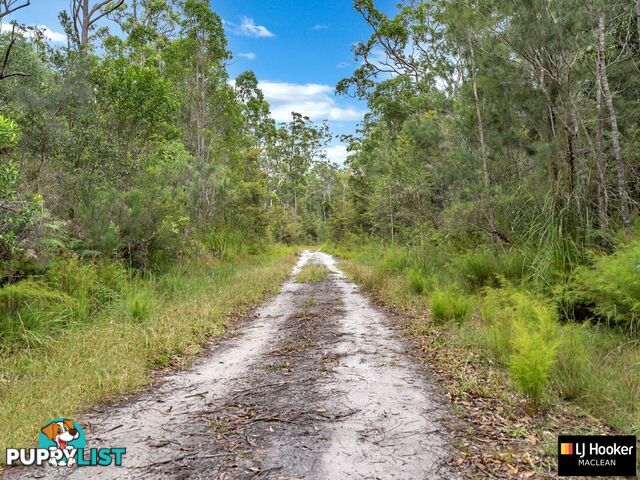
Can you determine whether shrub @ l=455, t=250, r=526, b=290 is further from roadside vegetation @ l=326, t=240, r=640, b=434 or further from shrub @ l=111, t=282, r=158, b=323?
shrub @ l=111, t=282, r=158, b=323

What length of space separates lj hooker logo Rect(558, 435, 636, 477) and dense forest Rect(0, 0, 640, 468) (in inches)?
16.6

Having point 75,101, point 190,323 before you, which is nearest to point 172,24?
point 75,101

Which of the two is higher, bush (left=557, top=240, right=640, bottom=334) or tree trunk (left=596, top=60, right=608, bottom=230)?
tree trunk (left=596, top=60, right=608, bottom=230)

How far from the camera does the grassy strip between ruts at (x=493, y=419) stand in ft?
9.41

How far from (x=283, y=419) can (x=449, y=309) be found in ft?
13.5

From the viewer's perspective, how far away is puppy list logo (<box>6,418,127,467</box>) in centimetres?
298

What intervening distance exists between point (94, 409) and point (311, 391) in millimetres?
2079

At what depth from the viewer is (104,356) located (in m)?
5.00

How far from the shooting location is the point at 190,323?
689cm

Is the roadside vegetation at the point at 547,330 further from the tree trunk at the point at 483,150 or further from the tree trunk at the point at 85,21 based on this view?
the tree trunk at the point at 85,21

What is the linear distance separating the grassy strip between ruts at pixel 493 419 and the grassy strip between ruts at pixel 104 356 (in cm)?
334

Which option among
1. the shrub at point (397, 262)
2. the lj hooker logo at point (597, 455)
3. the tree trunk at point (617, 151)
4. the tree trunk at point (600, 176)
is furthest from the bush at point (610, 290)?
the shrub at point (397, 262)

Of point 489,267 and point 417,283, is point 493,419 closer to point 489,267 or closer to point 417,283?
point 489,267

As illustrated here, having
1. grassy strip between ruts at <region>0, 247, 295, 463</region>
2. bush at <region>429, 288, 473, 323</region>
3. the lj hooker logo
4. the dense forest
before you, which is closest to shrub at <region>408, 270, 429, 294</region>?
the dense forest
